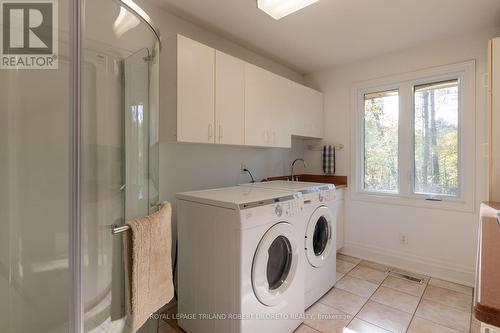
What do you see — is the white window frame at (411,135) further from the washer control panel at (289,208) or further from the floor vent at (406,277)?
the washer control panel at (289,208)

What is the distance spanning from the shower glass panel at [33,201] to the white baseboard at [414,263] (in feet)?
9.57

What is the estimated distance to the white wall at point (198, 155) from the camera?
193cm

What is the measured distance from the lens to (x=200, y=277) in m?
1.65

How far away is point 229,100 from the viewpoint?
206 centimetres

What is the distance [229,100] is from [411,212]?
90.3 inches

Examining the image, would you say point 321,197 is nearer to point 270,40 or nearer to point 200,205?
point 200,205

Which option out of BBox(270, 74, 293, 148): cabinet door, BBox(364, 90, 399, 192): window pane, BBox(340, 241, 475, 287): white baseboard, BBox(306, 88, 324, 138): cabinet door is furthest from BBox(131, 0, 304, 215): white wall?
BBox(340, 241, 475, 287): white baseboard

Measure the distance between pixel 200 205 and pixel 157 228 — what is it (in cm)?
42

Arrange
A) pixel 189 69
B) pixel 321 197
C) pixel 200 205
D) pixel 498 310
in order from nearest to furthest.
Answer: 1. pixel 498 310
2. pixel 200 205
3. pixel 189 69
4. pixel 321 197

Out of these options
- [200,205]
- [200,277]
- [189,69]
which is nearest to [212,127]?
[189,69]

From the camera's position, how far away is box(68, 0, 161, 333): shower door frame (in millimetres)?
1025

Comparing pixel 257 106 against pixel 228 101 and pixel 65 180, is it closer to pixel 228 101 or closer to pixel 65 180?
pixel 228 101

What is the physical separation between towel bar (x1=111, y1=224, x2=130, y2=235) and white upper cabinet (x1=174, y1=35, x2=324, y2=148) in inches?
28.6

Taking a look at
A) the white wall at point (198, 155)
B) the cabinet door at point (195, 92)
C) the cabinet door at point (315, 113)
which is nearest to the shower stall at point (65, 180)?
the cabinet door at point (195, 92)
